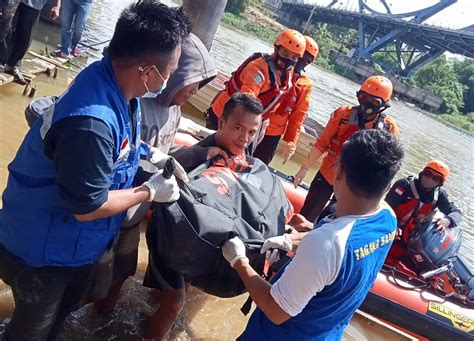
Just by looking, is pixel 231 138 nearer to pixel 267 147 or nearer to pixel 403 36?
pixel 267 147

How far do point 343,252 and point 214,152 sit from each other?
1.48m

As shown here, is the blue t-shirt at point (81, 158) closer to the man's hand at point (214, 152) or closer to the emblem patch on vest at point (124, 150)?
the emblem patch on vest at point (124, 150)

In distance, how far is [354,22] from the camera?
63.0 m

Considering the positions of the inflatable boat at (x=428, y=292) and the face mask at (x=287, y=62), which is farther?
the face mask at (x=287, y=62)

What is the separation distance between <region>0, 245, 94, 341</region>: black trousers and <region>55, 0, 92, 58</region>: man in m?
5.48

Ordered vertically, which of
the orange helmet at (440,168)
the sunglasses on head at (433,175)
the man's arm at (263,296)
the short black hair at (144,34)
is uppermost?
the short black hair at (144,34)

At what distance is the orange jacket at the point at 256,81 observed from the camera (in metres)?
4.09

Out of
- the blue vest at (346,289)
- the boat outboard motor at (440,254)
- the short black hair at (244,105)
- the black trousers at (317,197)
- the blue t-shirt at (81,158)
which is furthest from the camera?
the black trousers at (317,197)

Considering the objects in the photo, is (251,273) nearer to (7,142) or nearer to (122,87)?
(122,87)

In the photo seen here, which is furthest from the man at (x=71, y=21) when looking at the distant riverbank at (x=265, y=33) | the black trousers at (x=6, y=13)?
the distant riverbank at (x=265, y=33)

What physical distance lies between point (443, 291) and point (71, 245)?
3.49 m

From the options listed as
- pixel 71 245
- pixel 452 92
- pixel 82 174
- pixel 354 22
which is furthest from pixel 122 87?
pixel 354 22

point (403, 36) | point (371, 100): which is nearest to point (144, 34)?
point (371, 100)

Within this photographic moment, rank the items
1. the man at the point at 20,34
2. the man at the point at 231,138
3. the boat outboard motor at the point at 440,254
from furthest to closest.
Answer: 1. the man at the point at 20,34
2. the boat outboard motor at the point at 440,254
3. the man at the point at 231,138
